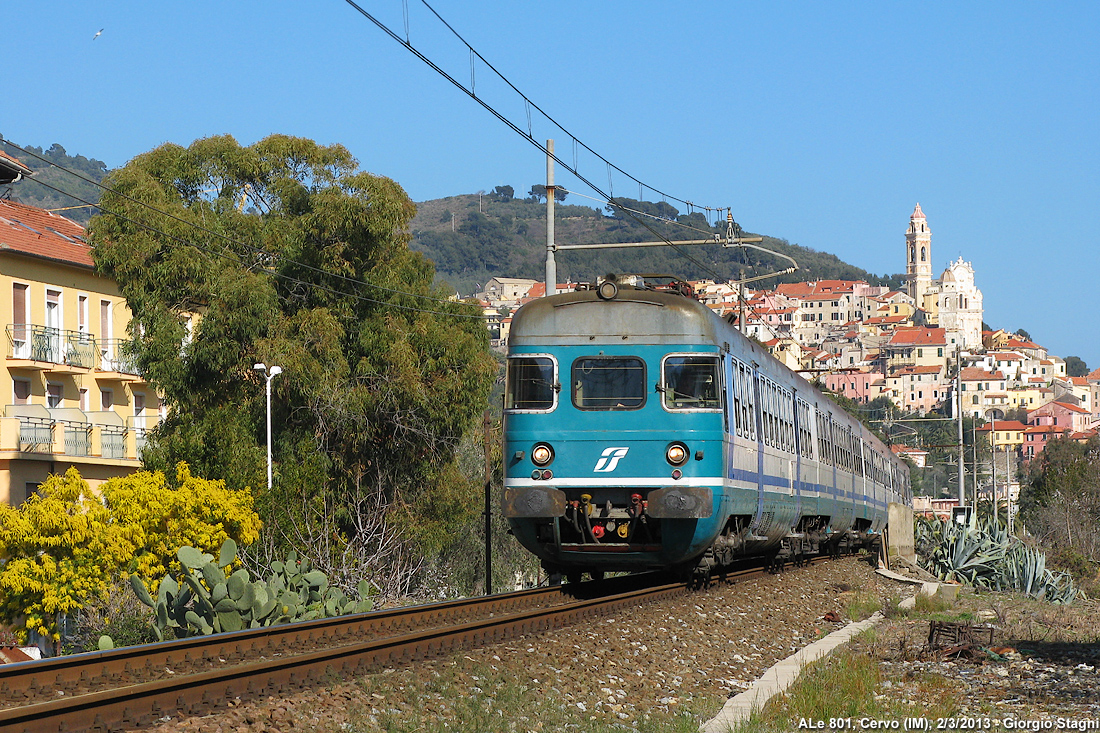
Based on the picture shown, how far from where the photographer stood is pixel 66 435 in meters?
41.8

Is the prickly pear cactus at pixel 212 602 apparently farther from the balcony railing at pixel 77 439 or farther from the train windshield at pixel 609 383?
the balcony railing at pixel 77 439

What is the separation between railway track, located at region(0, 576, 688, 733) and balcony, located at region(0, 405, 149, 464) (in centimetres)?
2819

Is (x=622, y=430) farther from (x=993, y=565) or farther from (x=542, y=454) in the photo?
(x=993, y=565)

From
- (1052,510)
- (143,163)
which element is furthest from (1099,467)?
(143,163)

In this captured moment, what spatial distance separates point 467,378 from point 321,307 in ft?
14.2

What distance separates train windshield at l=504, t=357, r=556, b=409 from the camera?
52.7 ft

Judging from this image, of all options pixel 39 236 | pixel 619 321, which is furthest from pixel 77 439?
pixel 619 321

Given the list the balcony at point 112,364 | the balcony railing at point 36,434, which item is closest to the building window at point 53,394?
the balcony at point 112,364

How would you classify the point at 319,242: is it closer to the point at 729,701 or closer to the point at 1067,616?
the point at 1067,616

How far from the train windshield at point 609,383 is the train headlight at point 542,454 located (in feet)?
2.01

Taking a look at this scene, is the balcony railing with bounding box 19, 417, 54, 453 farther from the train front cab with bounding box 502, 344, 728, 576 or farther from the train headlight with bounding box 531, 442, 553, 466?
the train headlight with bounding box 531, 442, 553, 466

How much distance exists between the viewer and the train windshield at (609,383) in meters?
16.0

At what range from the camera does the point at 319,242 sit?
125 ft

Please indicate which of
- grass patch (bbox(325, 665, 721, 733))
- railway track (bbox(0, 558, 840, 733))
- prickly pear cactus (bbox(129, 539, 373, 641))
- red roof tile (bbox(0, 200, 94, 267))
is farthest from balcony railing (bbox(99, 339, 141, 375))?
grass patch (bbox(325, 665, 721, 733))
